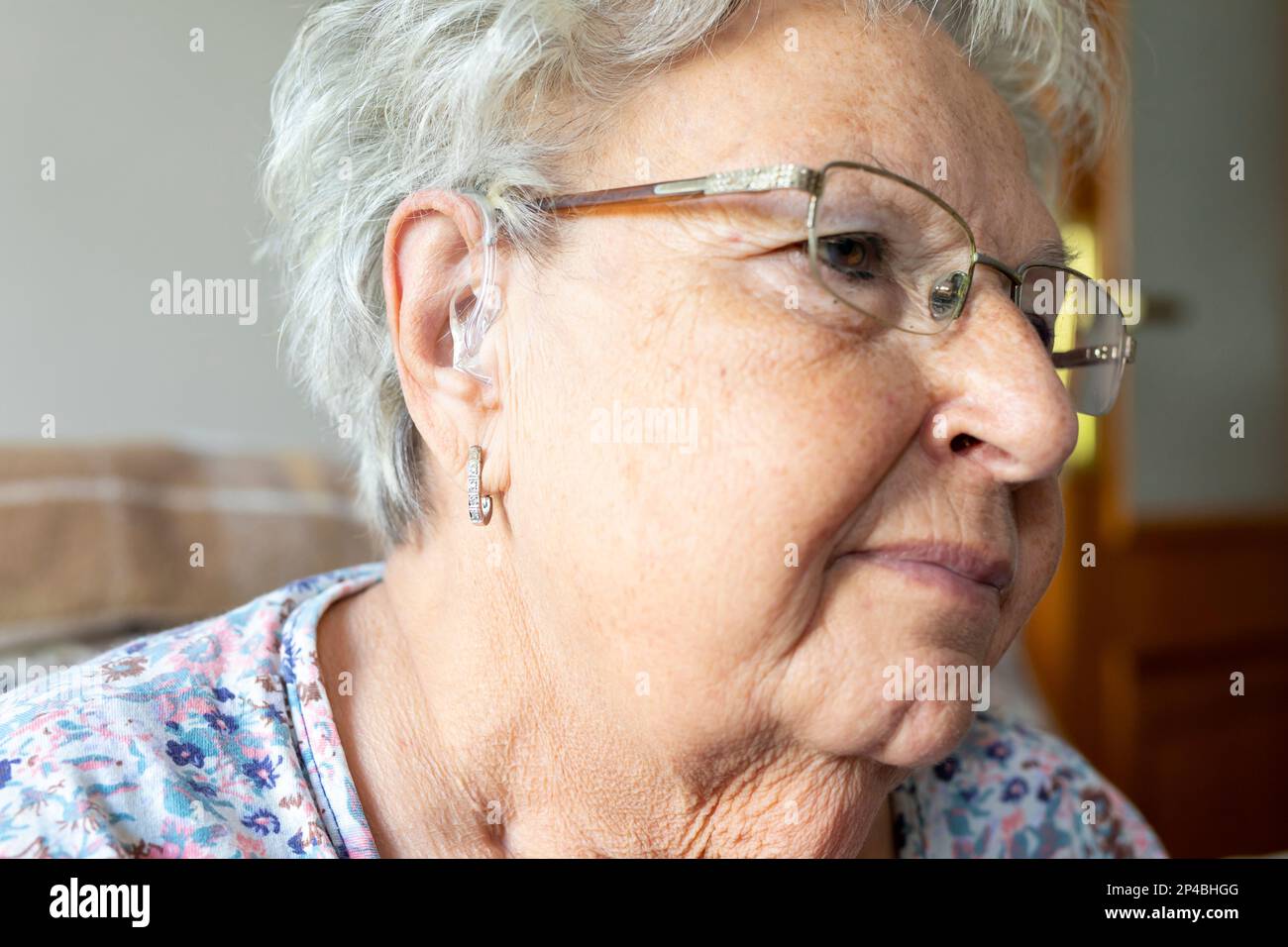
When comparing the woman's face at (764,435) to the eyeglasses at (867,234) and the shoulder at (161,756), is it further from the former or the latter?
the shoulder at (161,756)

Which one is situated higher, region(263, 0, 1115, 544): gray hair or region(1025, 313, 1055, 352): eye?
region(263, 0, 1115, 544): gray hair

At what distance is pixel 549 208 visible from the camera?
0.81 metres

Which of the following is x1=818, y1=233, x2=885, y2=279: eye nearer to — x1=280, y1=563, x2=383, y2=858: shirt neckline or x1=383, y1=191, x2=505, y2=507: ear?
x1=383, y1=191, x2=505, y2=507: ear

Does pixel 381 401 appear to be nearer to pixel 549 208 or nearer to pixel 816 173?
pixel 549 208

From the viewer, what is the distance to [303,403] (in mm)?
1479

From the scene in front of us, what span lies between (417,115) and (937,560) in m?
0.54

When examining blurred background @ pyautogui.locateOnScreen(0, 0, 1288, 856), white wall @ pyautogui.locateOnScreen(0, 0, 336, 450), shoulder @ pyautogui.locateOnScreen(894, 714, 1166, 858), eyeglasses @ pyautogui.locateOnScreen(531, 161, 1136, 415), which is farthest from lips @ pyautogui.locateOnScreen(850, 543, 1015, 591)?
white wall @ pyautogui.locateOnScreen(0, 0, 336, 450)

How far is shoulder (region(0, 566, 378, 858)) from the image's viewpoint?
71 centimetres

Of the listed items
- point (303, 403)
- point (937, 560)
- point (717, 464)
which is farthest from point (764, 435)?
point (303, 403)

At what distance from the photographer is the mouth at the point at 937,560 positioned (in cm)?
76

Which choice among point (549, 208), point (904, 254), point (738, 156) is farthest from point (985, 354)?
point (549, 208)

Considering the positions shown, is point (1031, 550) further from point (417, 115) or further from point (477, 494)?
point (417, 115)
